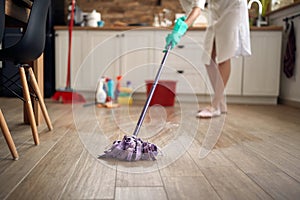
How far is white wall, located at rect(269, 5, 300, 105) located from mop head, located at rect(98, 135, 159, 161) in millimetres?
2325

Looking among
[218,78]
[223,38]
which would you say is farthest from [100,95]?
[223,38]

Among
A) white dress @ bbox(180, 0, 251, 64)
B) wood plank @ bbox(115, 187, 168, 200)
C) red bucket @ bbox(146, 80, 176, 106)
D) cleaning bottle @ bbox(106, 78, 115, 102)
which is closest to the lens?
wood plank @ bbox(115, 187, 168, 200)

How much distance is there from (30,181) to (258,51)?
2.91m

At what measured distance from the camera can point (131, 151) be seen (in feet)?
3.84

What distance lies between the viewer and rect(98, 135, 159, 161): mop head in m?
1.17

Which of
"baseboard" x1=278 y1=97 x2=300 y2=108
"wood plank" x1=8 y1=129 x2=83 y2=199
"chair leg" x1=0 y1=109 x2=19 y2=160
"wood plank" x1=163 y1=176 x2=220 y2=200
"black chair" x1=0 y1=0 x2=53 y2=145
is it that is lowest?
"wood plank" x1=163 y1=176 x2=220 y2=200

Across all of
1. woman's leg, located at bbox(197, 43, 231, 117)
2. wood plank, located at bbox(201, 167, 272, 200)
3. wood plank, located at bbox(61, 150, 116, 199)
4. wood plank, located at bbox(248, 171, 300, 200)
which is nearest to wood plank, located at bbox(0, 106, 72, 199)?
wood plank, located at bbox(61, 150, 116, 199)

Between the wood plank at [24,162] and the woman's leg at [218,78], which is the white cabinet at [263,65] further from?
the wood plank at [24,162]

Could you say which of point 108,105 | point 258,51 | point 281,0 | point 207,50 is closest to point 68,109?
point 108,105

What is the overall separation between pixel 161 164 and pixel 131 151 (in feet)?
0.38

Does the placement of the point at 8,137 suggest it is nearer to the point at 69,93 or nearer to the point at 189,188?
the point at 189,188

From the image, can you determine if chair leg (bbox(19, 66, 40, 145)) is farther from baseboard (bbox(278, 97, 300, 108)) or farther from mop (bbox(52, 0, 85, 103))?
baseboard (bbox(278, 97, 300, 108))

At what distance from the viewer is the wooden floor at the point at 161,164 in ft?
2.90

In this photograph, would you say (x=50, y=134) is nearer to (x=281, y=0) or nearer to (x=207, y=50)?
(x=207, y=50)
